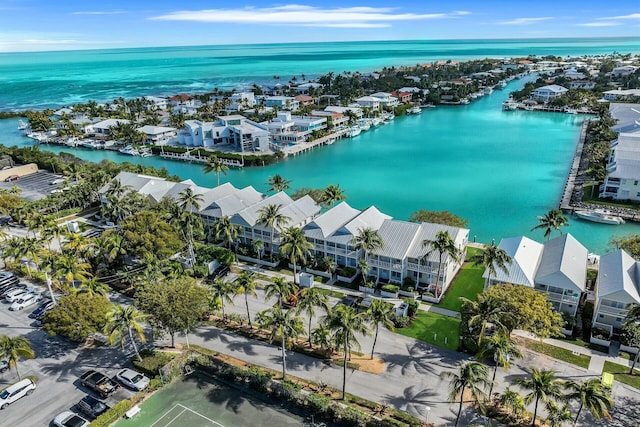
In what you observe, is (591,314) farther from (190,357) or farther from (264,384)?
(190,357)

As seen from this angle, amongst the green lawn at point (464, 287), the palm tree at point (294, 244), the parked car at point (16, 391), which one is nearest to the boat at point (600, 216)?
the green lawn at point (464, 287)

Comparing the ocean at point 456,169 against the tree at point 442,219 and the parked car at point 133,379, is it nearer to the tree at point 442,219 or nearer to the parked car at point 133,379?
the tree at point 442,219

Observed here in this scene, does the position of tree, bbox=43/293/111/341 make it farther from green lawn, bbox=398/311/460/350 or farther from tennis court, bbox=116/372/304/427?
green lawn, bbox=398/311/460/350

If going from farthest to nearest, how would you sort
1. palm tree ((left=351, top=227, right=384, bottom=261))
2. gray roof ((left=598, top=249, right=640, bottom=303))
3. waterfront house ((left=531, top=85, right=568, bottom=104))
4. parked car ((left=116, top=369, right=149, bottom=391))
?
waterfront house ((left=531, top=85, right=568, bottom=104)) < palm tree ((left=351, top=227, right=384, bottom=261)) < gray roof ((left=598, top=249, right=640, bottom=303)) < parked car ((left=116, top=369, right=149, bottom=391))

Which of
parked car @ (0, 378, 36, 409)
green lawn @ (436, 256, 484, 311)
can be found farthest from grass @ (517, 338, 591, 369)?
parked car @ (0, 378, 36, 409)

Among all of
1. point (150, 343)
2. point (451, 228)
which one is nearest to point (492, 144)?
point (451, 228)

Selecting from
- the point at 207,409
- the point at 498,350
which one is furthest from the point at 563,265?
the point at 207,409
